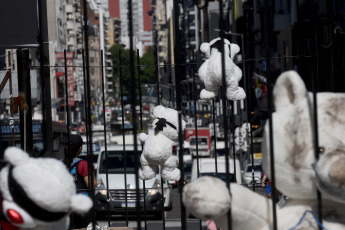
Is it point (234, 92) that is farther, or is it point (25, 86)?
point (234, 92)

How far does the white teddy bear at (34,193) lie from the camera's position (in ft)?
8.57

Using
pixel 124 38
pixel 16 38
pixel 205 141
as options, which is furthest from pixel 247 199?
pixel 124 38

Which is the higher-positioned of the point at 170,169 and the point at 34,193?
the point at 34,193

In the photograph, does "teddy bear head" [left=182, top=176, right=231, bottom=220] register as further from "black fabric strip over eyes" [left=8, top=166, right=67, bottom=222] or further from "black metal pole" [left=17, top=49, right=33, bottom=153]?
"black metal pole" [left=17, top=49, right=33, bottom=153]

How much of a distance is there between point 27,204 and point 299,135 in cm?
112

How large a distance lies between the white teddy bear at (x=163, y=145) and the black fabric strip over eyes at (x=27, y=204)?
9.74 ft

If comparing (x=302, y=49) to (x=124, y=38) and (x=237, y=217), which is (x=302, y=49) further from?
(x=124, y=38)

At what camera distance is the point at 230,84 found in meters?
5.24

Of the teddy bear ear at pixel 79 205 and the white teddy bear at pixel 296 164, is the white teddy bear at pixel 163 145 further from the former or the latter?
the teddy bear ear at pixel 79 205

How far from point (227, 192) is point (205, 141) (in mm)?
34283

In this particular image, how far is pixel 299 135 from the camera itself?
9.35ft

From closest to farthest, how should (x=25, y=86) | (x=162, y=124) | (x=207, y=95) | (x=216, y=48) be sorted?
(x=25, y=86)
(x=207, y=95)
(x=216, y=48)
(x=162, y=124)

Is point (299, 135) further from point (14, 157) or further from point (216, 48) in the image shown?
point (216, 48)

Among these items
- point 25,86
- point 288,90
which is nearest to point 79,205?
point 288,90
